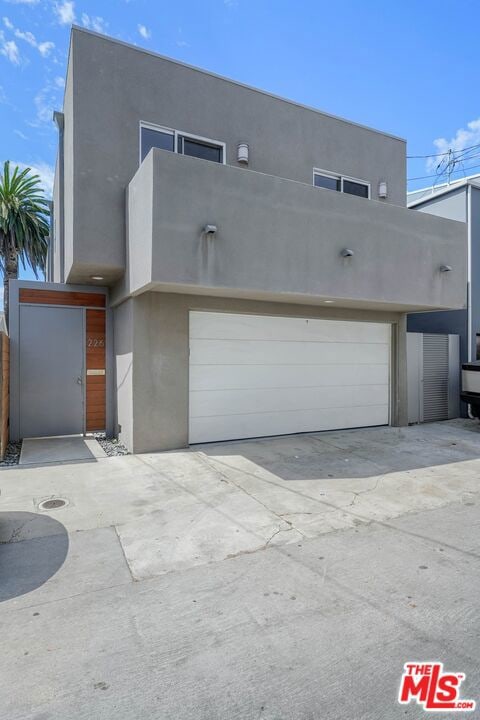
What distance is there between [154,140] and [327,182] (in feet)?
12.8

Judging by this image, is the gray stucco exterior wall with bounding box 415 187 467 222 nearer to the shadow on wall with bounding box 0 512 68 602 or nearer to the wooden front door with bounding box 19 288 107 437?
the wooden front door with bounding box 19 288 107 437

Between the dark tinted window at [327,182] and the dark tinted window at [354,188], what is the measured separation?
0.19 metres

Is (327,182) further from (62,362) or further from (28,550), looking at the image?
(28,550)

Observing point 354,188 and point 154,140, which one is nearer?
point 154,140

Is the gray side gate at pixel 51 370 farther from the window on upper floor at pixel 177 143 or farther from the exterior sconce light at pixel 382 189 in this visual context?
the exterior sconce light at pixel 382 189

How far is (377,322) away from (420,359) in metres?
1.72

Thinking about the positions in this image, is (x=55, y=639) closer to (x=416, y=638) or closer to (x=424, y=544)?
(x=416, y=638)

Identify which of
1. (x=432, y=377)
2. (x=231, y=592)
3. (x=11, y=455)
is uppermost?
(x=432, y=377)

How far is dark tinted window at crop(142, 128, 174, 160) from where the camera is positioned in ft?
23.8

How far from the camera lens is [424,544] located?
381 centimetres

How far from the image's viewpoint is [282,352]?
830 cm

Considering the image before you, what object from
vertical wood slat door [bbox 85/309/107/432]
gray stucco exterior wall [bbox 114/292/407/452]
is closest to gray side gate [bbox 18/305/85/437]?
vertical wood slat door [bbox 85/309/107/432]

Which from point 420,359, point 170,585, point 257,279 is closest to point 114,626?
point 170,585

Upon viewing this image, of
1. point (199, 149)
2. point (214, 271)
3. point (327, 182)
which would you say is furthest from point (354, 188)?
point (214, 271)
